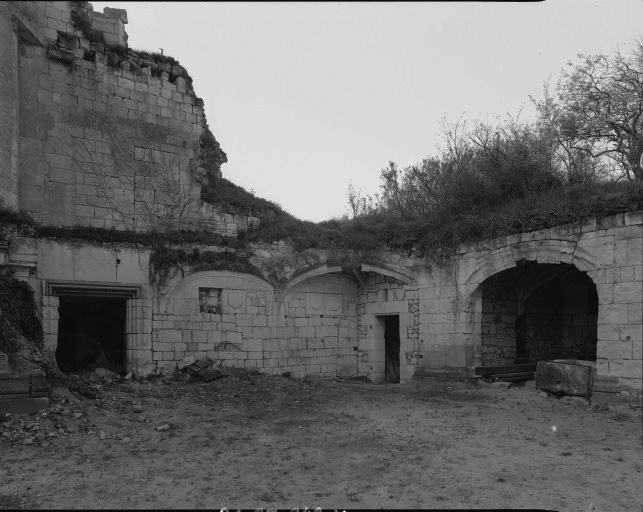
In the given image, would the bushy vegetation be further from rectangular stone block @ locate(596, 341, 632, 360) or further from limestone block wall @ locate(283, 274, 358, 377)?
rectangular stone block @ locate(596, 341, 632, 360)

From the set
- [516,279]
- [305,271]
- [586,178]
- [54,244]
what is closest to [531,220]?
[516,279]

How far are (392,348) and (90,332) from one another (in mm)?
6588

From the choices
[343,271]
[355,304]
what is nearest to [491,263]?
[343,271]

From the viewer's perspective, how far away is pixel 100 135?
34.1ft

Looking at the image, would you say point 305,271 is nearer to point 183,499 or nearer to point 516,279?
point 516,279

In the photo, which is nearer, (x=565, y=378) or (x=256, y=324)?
(x=565, y=378)

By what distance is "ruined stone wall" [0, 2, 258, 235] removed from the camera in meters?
9.61

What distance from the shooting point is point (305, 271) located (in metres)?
11.9

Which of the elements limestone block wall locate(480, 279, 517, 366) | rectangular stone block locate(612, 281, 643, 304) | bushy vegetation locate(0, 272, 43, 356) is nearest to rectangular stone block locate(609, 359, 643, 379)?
rectangular stone block locate(612, 281, 643, 304)

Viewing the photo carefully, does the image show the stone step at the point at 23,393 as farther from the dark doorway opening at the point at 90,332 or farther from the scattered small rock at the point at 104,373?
→ the dark doorway opening at the point at 90,332

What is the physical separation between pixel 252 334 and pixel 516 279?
5486 millimetres

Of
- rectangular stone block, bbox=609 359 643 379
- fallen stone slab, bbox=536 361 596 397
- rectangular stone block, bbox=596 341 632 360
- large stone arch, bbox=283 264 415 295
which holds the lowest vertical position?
fallen stone slab, bbox=536 361 596 397

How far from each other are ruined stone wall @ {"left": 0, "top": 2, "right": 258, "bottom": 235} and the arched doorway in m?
5.36

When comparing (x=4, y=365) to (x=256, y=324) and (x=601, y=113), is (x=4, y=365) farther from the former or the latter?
(x=601, y=113)
